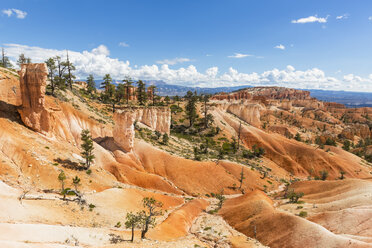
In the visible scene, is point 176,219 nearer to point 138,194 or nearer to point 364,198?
point 138,194

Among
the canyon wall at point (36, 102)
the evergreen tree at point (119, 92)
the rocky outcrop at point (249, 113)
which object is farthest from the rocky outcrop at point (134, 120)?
the rocky outcrop at point (249, 113)

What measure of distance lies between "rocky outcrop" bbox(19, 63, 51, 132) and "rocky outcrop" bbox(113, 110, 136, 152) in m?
15.0

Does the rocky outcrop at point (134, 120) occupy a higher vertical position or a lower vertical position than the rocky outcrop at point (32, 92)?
lower

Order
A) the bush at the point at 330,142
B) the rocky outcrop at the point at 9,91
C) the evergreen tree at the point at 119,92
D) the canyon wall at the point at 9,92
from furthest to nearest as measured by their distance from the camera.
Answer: the bush at the point at 330,142 < the evergreen tree at the point at 119,92 < the rocky outcrop at the point at 9,91 < the canyon wall at the point at 9,92

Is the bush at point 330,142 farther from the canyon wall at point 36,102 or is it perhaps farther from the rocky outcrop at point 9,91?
the rocky outcrop at point 9,91

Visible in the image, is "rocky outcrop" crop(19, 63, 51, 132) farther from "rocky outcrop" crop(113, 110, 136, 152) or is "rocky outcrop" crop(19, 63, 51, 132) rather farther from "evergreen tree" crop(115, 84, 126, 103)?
"evergreen tree" crop(115, 84, 126, 103)

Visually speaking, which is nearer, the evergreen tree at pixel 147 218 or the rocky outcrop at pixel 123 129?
the evergreen tree at pixel 147 218

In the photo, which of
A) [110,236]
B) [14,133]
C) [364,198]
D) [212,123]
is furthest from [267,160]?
[14,133]

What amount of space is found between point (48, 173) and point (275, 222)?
110 ft

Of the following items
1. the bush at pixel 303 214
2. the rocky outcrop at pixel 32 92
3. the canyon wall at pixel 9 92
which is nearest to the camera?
the bush at pixel 303 214

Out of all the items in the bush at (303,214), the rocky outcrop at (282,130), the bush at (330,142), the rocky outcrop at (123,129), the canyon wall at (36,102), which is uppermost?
the canyon wall at (36,102)

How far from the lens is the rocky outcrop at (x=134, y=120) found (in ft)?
151

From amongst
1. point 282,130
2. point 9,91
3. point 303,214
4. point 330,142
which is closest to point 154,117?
point 9,91

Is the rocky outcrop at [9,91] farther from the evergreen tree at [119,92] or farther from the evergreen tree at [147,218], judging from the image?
the evergreen tree at [119,92]
